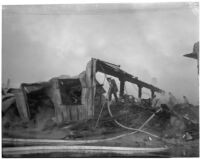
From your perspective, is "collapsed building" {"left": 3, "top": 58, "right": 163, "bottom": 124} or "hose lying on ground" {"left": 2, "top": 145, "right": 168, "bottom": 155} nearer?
"hose lying on ground" {"left": 2, "top": 145, "right": 168, "bottom": 155}

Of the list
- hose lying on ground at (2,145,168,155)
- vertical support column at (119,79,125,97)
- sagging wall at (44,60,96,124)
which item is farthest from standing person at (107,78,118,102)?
hose lying on ground at (2,145,168,155)

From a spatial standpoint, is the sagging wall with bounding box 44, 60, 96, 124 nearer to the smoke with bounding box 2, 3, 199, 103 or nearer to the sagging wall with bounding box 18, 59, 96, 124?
the sagging wall with bounding box 18, 59, 96, 124

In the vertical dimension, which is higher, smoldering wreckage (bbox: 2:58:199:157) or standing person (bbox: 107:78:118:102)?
standing person (bbox: 107:78:118:102)

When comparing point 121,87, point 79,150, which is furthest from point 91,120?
point 121,87

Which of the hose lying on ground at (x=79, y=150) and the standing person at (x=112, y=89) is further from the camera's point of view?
the standing person at (x=112, y=89)

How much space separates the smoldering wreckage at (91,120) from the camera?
396cm

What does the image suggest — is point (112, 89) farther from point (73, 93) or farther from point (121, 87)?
point (73, 93)

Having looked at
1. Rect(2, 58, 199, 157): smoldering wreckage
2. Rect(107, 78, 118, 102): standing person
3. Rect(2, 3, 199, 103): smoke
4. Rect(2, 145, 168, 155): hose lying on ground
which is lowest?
Rect(2, 145, 168, 155): hose lying on ground

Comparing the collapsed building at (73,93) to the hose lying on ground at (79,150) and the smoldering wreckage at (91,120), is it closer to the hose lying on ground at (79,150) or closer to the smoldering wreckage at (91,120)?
the smoldering wreckage at (91,120)

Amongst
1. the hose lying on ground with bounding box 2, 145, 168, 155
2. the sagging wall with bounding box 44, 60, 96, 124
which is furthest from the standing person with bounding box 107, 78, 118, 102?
the hose lying on ground with bounding box 2, 145, 168, 155

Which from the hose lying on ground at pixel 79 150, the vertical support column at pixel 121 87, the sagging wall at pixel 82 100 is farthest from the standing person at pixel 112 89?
the hose lying on ground at pixel 79 150

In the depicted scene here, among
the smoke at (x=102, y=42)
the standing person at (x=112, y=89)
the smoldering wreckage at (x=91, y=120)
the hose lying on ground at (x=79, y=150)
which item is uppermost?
the smoke at (x=102, y=42)

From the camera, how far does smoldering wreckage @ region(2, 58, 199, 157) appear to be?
3.96m

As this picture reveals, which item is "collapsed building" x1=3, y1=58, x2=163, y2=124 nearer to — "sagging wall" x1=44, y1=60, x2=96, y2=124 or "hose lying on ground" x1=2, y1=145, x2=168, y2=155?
"sagging wall" x1=44, y1=60, x2=96, y2=124
